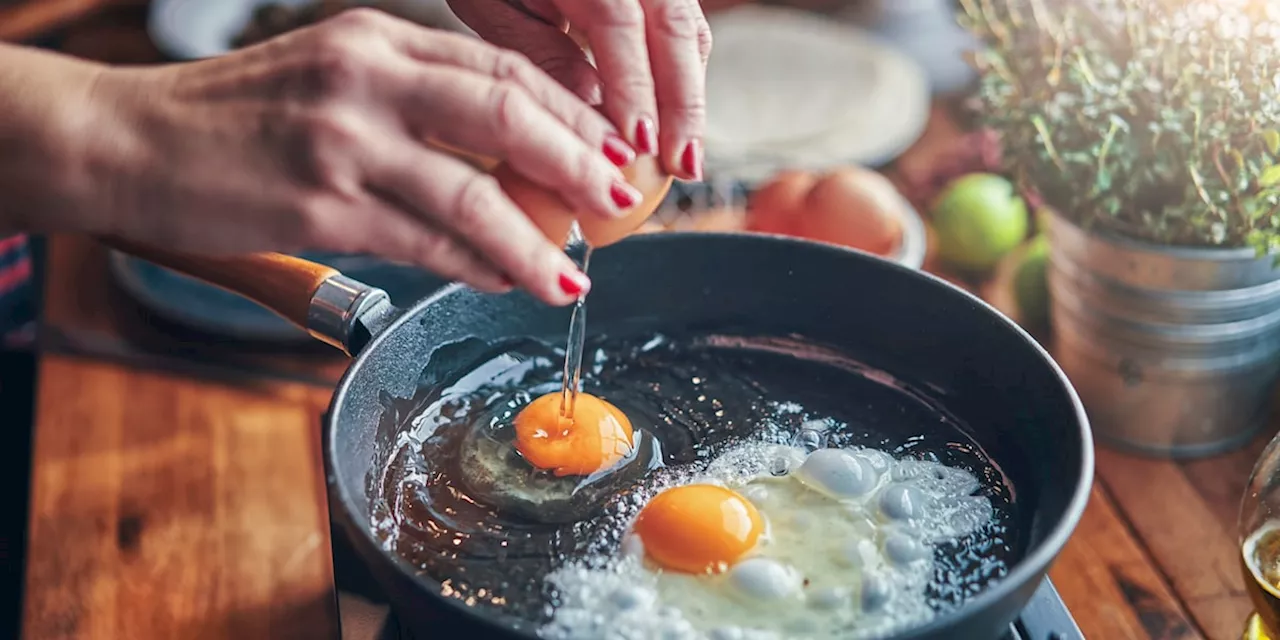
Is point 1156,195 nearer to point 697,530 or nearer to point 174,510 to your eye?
point 697,530

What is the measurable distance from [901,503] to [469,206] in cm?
51

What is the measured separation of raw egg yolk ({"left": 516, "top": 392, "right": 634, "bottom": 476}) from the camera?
1.14 metres

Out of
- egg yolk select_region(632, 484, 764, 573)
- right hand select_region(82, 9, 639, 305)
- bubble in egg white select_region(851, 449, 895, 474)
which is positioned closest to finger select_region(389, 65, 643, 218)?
right hand select_region(82, 9, 639, 305)

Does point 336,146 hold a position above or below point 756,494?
above

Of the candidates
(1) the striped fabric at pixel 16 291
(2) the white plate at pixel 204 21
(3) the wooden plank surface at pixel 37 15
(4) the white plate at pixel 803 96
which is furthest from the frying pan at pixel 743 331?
(3) the wooden plank surface at pixel 37 15

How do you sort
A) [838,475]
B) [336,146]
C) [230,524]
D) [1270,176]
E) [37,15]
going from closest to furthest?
[336,146]
[838,475]
[1270,176]
[230,524]
[37,15]

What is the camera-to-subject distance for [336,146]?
77cm

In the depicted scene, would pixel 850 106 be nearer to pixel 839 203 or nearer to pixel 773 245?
pixel 839 203

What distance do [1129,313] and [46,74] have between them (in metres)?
1.21

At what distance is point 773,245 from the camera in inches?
49.0

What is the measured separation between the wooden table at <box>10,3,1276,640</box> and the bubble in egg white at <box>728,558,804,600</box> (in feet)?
1.49

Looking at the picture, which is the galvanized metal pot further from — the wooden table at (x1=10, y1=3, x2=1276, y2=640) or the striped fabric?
the striped fabric

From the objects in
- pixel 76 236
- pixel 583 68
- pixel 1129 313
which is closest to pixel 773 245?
pixel 583 68

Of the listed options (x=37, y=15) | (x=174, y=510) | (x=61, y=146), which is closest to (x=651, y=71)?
(x=61, y=146)
